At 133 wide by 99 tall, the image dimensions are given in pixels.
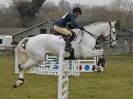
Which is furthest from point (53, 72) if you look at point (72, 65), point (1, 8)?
point (1, 8)

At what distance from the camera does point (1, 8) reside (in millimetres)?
109125

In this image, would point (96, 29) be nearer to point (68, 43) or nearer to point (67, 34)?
point (67, 34)

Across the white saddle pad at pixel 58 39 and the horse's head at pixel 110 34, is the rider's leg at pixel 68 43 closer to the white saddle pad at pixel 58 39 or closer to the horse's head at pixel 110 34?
the white saddle pad at pixel 58 39

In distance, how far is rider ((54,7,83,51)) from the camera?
13402mm

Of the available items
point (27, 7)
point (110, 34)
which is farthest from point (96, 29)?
point (27, 7)

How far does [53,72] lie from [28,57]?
7.80 m

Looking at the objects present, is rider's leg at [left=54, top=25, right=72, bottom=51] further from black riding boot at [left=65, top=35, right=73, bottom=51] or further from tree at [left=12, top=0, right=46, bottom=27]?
tree at [left=12, top=0, right=46, bottom=27]

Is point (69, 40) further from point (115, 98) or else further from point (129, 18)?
point (129, 18)

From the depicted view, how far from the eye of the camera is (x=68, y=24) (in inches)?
538

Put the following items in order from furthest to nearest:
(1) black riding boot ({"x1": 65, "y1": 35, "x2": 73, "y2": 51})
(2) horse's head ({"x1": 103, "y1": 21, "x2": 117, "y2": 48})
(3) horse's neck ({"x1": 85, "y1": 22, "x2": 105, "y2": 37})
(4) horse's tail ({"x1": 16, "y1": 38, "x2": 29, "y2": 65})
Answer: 1. (2) horse's head ({"x1": 103, "y1": 21, "x2": 117, "y2": 48})
2. (3) horse's neck ({"x1": 85, "y1": 22, "x2": 105, "y2": 37})
3. (4) horse's tail ({"x1": 16, "y1": 38, "x2": 29, "y2": 65})
4. (1) black riding boot ({"x1": 65, "y1": 35, "x2": 73, "y2": 51})

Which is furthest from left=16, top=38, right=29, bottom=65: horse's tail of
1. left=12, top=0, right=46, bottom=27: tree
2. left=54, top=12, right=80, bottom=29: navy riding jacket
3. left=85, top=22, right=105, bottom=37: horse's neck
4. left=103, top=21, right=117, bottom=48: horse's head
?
left=12, top=0, right=46, bottom=27: tree

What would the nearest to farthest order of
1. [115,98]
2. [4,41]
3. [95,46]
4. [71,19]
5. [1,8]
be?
1. [115,98]
2. [71,19]
3. [95,46]
4. [4,41]
5. [1,8]

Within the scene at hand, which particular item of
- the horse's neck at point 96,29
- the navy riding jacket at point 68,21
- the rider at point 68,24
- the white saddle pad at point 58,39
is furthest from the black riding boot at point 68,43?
the horse's neck at point 96,29

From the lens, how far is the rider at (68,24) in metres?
13.4
